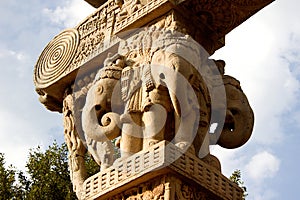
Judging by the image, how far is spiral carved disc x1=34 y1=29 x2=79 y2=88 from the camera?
747 centimetres

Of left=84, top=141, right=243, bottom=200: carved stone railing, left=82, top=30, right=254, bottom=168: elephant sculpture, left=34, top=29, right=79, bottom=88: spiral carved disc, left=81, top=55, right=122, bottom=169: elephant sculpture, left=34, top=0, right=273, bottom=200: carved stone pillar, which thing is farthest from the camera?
left=34, top=29, right=79, bottom=88: spiral carved disc

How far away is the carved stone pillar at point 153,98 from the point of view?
5930mm

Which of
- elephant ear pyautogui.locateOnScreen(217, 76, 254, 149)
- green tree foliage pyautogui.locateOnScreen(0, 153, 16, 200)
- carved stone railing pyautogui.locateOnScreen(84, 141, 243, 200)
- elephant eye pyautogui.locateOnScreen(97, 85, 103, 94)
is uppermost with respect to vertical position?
green tree foliage pyautogui.locateOnScreen(0, 153, 16, 200)

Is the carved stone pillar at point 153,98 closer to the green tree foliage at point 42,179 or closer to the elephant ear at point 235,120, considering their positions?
the elephant ear at point 235,120

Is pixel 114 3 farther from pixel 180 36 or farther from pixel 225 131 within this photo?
pixel 225 131

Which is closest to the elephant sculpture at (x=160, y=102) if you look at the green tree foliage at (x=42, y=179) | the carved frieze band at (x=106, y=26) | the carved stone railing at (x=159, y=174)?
the carved stone railing at (x=159, y=174)

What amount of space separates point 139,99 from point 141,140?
1.17ft

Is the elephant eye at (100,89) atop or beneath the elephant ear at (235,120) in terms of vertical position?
atop

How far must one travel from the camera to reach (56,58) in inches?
299

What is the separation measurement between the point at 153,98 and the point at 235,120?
873 mm

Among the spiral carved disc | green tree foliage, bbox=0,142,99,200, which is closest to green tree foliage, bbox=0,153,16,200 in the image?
green tree foliage, bbox=0,142,99,200

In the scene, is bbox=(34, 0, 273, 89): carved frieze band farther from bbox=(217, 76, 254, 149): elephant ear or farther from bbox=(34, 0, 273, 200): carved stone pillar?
bbox=(217, 76, 254, 149): elephant ear

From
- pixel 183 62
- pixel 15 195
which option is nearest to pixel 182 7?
pixel 183 62

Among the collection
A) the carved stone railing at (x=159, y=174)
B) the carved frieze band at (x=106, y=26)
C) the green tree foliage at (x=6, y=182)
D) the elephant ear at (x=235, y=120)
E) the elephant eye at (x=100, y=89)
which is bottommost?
the carved stone railing at (x=159, y=174)
